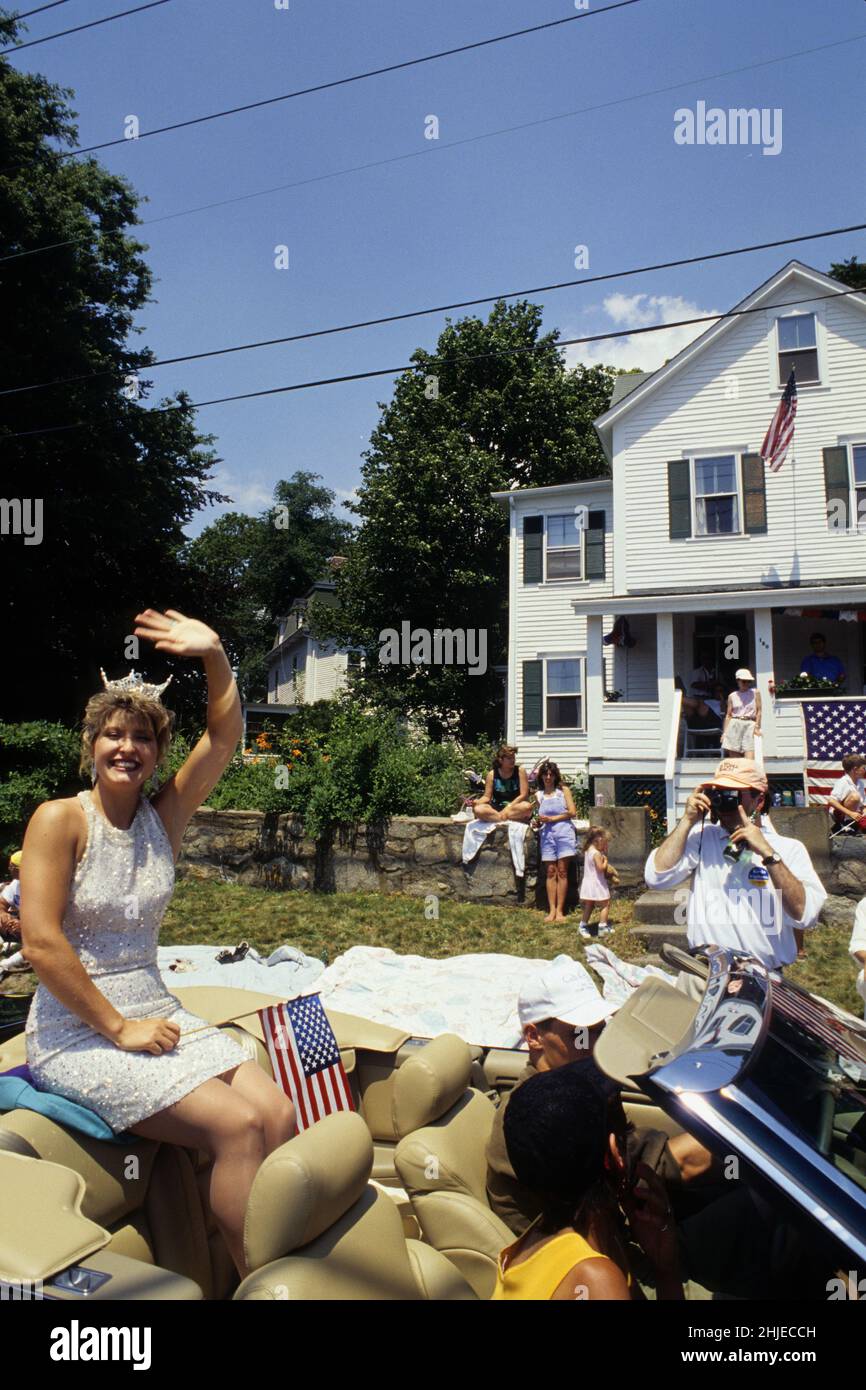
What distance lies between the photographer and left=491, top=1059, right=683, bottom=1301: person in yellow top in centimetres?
212

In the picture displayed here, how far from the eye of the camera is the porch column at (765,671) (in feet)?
55.4

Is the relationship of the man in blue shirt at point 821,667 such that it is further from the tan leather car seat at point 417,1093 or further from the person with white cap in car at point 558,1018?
the tan leather car seat at point 417,1093

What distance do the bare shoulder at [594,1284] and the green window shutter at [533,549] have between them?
2250 centimetres

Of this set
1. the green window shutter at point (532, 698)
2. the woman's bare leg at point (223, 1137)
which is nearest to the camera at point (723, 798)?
the woman's bare leg at point (223, 1137)

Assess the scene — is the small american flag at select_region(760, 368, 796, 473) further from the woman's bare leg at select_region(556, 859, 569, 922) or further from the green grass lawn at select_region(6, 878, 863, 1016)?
the woman's bare leg at select_region(556, 859, 569, 922)

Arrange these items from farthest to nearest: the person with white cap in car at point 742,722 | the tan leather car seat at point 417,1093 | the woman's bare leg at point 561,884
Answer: the person with white cap in car at point 742,722 < the woman's bare leg at point 561,884 < the tan leather car seat at point 417,1093

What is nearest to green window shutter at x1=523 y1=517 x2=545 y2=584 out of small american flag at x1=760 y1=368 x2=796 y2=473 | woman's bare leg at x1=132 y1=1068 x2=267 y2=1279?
small american flag at x1=760 y1=368 x2=796 y2=473

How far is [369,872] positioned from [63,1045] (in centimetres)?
1012

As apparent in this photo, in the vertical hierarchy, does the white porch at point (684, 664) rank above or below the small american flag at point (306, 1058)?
above

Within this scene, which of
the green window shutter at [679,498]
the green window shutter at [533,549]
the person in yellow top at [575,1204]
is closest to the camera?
the person in yellow top at [575,1204]

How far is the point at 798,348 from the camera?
19.3 m

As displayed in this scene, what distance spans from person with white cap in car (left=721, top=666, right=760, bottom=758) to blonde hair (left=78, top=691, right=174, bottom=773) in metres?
12.9

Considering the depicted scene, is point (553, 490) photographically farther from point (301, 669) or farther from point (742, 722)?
point (301, 669)

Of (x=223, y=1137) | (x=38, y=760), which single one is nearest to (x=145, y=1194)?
(x=223, y=1137)
